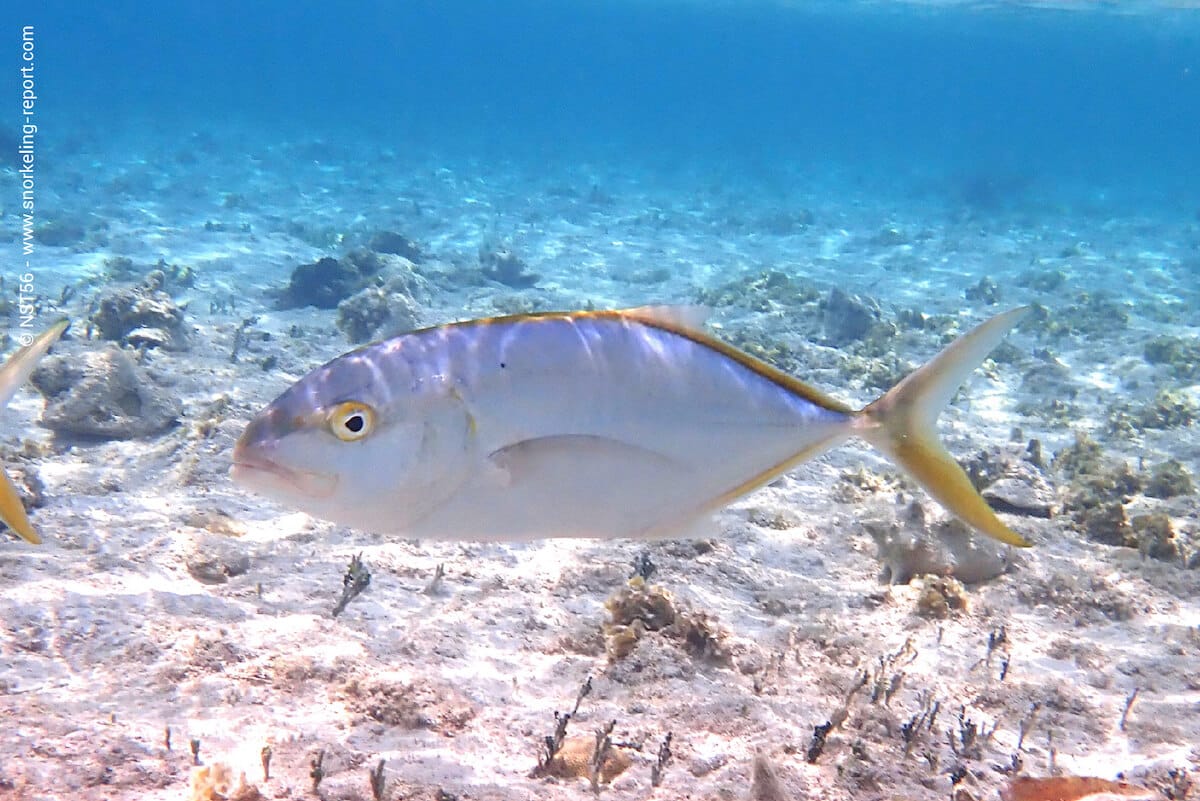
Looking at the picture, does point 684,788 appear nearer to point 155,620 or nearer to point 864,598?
point 864,598

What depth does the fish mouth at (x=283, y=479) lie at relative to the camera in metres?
1.54

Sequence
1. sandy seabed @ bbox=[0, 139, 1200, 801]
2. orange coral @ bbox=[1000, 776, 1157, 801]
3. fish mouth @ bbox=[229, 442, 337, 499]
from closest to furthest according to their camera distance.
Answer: fish mouth @ bbox=[229, 442, 337, 499], orange coral @ bbox=[1000, 776, 1157, 801], sandy seabed @ bbox=[0, 139, 1200, 801]

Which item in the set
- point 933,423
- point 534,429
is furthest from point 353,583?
point 933,423

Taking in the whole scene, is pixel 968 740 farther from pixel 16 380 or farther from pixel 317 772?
pixel 16 380

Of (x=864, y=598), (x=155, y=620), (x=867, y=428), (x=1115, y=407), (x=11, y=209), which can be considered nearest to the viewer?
(x=867, y=428)

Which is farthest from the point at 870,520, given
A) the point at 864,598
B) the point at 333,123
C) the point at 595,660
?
the point at 333,123

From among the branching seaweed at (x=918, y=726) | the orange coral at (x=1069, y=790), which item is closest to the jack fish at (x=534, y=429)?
the orange coral at (x=1069, y=790)

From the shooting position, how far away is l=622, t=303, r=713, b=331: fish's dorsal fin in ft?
5.90

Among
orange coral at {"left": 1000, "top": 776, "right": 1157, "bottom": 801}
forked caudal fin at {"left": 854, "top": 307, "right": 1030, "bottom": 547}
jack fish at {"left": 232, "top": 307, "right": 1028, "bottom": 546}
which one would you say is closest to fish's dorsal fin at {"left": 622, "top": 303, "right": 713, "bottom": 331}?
jack fish at {"left": 232, "top": 307, "right": 1028, "bottom": 546}

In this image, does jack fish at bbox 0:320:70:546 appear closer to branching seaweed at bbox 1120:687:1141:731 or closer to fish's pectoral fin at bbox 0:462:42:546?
fish's pectoral fin at bbox 0:462:42:546

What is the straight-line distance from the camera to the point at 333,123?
5012 centimetres

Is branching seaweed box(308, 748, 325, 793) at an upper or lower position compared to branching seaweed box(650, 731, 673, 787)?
upper

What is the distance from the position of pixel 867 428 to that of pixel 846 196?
3424 centimetres

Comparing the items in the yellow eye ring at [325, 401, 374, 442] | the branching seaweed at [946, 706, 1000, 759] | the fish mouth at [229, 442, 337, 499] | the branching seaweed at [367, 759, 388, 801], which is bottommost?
the branching seaweed at [946, 706, 1000, 759]
